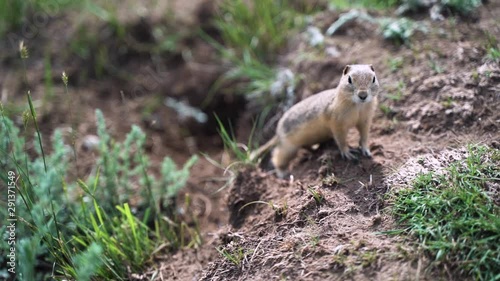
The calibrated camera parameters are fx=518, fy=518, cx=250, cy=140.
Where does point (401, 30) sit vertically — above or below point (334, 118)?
above

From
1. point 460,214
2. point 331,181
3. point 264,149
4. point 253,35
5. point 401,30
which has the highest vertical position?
point 401,30

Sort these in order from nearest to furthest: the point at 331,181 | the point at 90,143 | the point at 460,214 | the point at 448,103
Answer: the point at 460,214 → the point at 331,181 → the point at 448,103 → the point at 90,143

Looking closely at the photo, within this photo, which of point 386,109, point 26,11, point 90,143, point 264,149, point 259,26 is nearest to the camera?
point 386,109

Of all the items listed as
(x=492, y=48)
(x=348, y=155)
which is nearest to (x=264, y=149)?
(x=348, y=155)

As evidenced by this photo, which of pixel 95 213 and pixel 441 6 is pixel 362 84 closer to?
pixel 441 6

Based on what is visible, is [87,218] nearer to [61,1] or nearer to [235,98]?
[235,98]

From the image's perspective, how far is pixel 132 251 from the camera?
3.75 meters

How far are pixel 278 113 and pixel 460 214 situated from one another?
2341 millimetres

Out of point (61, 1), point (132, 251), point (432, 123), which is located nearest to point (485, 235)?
point (432, 123)

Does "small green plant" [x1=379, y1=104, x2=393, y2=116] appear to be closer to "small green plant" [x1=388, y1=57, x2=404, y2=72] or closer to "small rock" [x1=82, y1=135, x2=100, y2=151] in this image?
"small green plant" [x1=388, y1=57, x2=404, y2=72]

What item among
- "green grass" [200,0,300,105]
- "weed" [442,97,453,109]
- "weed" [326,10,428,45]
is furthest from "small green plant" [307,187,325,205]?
"green grass" [200,0,300,105]

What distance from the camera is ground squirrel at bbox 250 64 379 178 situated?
3.39 m

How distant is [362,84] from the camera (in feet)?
11.0

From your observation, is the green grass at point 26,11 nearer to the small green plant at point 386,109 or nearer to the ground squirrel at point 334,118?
the ground squirrel at point 334,118
